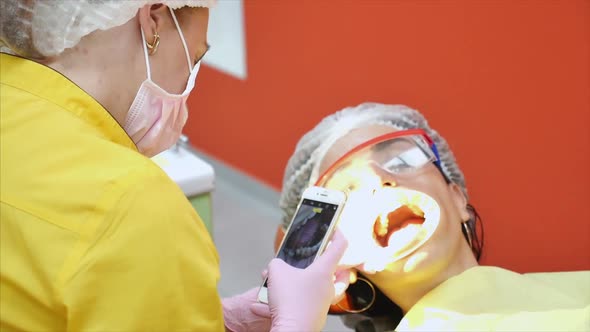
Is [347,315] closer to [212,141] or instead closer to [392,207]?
[392,207]

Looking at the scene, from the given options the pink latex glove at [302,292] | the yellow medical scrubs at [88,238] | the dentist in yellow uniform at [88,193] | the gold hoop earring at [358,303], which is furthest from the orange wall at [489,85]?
the yellow medical scrubs at [88,238]

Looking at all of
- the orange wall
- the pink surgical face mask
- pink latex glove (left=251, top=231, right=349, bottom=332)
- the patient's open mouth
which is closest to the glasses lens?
the patient's open mouth

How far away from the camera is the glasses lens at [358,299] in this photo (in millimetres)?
1976

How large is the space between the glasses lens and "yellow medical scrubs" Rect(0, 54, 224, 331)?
34.5 inches

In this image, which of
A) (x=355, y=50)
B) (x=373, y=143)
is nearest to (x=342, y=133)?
(x=373, y=143)

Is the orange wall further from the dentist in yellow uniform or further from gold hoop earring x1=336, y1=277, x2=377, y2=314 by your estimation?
the dentist in yellow uniform

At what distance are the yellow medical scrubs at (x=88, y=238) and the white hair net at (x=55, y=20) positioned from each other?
140 mm

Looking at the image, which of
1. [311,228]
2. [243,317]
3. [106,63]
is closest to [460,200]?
[311,228]

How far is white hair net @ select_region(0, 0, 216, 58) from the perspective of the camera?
1.21 m

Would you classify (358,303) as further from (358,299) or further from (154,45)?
(154,45)

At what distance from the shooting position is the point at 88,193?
3.57 ft

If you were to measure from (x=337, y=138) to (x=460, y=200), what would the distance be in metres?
0.35

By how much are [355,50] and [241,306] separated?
3.82 ft

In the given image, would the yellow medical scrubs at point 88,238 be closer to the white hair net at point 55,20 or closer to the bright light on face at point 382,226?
the white hair net at point 55,20
